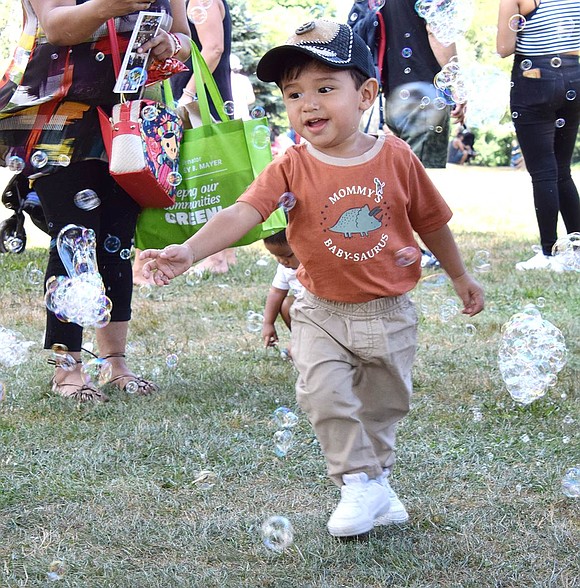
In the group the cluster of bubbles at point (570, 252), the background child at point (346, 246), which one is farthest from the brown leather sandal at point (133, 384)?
the cluster of bubbles at point (570, 252)

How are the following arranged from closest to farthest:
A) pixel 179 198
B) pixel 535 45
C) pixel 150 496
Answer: pixel 150 496 → pixel 179 198 → pixel 535 45

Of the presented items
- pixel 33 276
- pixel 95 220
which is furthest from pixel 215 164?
pixel 33 276

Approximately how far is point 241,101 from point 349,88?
5022 millimetres

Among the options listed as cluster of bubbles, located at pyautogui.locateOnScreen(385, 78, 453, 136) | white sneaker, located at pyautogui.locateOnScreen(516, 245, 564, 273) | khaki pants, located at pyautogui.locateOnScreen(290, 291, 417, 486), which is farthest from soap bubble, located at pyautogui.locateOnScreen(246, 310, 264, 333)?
khaki pants, located at pyautogui.locateOnScreen(290, 291, 417, 486)

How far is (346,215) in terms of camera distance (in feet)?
8.40

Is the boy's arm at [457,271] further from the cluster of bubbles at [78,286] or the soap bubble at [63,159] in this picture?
the soap bubble at [63,159]

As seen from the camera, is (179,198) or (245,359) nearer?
(179,198)

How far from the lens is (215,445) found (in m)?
3.19

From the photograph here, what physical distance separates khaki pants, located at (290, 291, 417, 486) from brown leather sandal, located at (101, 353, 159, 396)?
1.31m

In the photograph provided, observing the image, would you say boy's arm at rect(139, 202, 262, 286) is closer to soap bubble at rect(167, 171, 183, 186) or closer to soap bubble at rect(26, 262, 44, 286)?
soap bubble at rect(167, 171, 183, 186)

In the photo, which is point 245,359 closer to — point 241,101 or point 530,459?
point 530,459

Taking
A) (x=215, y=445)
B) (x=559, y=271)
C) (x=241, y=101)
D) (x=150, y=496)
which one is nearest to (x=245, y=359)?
(x=215, y=445)

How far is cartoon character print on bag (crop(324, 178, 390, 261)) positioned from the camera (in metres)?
2.56

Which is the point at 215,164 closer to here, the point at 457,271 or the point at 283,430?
the point at 283,430
